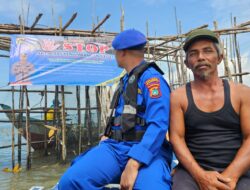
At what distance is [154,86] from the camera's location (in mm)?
2152

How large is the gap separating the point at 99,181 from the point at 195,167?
2.15 ft

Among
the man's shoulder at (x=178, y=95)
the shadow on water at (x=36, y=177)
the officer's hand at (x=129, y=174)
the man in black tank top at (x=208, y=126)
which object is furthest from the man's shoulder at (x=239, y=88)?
the shadow on water at (x=36, y=177)

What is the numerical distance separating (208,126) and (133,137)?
21.1 inches

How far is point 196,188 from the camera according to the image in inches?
78.6

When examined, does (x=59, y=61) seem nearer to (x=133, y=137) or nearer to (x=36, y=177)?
(x=36, y=177)

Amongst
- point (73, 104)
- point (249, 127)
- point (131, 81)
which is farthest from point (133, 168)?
point (73, 104)

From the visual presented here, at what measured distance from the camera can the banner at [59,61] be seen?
25.3 feet

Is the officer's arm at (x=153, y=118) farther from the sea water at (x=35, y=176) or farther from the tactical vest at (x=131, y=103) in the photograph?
the sea water at (x=35, y=176)

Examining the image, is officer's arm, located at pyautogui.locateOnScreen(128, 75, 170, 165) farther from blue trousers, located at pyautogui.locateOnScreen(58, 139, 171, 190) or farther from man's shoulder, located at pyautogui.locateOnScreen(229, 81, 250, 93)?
man's shoulder, located at pyautogui.locateOnScreen(229, 81, 250, 93)

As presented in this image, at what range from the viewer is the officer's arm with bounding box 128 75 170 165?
2006mm

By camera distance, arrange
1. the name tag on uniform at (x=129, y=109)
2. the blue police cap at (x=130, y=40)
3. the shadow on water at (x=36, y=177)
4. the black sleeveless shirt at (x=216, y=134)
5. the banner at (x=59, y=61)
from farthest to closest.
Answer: the banner at (x=59, y=61) < the shadow on water at (x=36, y=177) < the blue police cap at (x=130, y=40) < the name tag on uniform at (x=129, y=109) < the black sleeveless shirt at (x=216, y=134)

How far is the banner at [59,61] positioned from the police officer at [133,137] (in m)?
5.73

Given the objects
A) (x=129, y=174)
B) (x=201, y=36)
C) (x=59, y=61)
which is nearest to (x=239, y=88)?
(x=201, y=36)

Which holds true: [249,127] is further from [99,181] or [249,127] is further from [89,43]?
[89,43]
